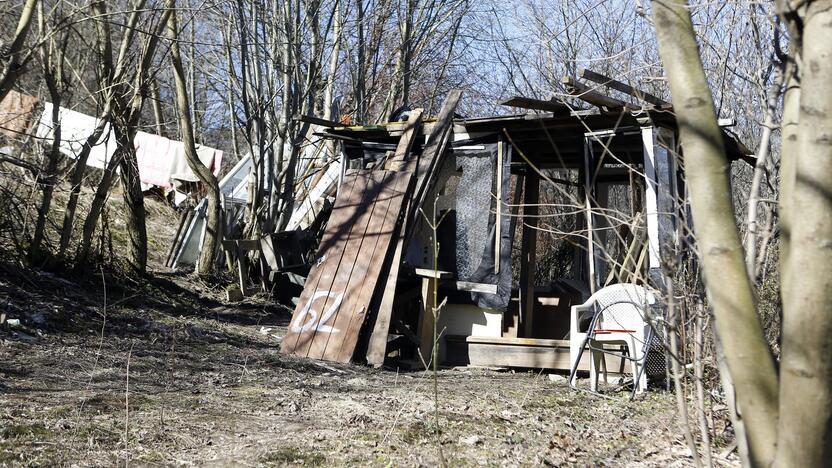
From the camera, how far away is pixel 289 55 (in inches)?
477

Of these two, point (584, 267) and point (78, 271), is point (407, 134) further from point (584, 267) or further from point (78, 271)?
point (78, 271)

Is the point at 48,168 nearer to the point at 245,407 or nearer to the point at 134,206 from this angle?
the point at 134,206

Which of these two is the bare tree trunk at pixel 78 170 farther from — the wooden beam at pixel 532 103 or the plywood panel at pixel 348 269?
the wooden beam at pixel 532 103

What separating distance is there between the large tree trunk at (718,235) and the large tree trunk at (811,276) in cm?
8

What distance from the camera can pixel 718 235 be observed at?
6.65 feet

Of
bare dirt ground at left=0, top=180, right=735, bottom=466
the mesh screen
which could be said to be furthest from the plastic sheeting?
bare dirt ground at left=0, top=180, right=735, bottom=466

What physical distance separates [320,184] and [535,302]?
440 cm

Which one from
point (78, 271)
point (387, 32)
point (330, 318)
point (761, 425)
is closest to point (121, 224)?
→ point (78, 271)

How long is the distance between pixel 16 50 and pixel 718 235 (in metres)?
6.57

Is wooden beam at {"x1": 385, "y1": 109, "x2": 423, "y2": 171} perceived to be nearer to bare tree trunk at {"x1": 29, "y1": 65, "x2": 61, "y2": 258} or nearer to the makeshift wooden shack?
the makeshift wooden shack

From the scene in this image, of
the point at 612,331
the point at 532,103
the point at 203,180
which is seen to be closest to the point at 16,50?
the point at 532,103

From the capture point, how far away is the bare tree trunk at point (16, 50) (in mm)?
6875

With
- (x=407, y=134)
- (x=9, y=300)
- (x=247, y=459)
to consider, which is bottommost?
(x=247, y=459)

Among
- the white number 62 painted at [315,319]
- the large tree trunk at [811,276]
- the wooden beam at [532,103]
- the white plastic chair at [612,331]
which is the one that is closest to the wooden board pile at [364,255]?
the white number 62 painted at [315,319]
